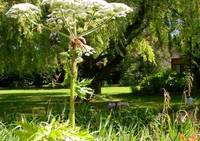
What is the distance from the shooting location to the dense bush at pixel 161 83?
27.3 metres

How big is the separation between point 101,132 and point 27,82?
37349 mm

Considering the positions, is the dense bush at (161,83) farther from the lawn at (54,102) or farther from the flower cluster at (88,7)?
the flower cluster at (88,7)

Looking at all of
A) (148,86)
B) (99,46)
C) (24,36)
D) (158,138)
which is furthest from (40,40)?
(148,86)

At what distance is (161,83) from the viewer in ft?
89.2

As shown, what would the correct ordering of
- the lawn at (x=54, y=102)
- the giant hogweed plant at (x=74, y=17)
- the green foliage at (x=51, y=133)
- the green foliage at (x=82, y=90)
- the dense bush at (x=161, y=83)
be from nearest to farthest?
1. the green foliage at (x=51, y=133)
2. the giant hogweed plant at (x=74, y=17)
3. the green foliage at (x=82, y=90)
4. the lawn at (x=54, y=102)
5. the dense bush at (x=161, y=83)

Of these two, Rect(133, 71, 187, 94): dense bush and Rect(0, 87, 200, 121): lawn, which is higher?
Rect(133, 71, 187, 94): dense bush

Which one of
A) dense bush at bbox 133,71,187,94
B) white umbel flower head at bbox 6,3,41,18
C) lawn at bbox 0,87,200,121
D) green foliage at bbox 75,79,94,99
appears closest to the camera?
green foliage at bbox 75,79,94,99

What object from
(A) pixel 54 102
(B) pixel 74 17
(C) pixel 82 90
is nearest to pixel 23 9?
(B) pixel 74 17

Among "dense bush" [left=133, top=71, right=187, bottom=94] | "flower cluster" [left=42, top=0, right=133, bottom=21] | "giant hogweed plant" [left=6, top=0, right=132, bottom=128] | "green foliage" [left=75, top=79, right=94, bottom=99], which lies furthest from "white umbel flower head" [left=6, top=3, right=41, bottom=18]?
"dense bush" [left=133, top=71, right=187, bottom=94]

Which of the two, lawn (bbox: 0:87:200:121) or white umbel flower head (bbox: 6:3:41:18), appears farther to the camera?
lawn (bbox: 0:87:200:121)

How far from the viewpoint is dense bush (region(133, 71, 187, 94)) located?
27297 mm

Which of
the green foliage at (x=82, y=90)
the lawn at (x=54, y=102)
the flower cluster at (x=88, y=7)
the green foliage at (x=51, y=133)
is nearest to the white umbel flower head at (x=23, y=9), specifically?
the flower cluster at (x=88, y=7)

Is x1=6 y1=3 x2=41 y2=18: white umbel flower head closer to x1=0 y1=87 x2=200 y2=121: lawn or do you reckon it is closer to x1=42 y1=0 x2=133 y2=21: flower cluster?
x1=42 y1=0 x2=133 y2=21: flower cluster

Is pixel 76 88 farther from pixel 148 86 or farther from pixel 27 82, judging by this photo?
pixel 27 82
